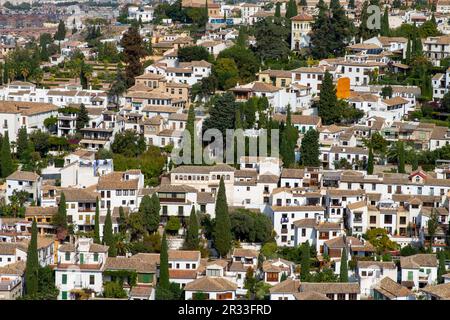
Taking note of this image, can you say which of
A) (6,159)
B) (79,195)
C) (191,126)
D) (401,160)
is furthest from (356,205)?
(6,159)

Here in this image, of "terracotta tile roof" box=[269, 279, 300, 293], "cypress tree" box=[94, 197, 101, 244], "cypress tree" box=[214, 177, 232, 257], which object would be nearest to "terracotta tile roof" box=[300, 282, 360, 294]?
"terracotta tile roof" box=[269, 279, 300, 293]

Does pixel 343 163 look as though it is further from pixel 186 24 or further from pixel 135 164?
pixel 186 24

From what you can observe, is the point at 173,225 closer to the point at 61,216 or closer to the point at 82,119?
the point at 61,216

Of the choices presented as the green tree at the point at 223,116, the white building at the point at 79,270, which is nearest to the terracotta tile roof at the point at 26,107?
the green tree at the point at 223,116

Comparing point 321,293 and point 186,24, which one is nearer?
point 321,293

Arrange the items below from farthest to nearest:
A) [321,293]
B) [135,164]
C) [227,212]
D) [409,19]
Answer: [409,19]
[135,164]
[227,212]
[321,293]

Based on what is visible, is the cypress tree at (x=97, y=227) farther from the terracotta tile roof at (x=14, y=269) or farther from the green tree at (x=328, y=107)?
the green tree at (x=328, y=107)

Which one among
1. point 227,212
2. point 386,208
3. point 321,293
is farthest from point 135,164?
point 321,293
